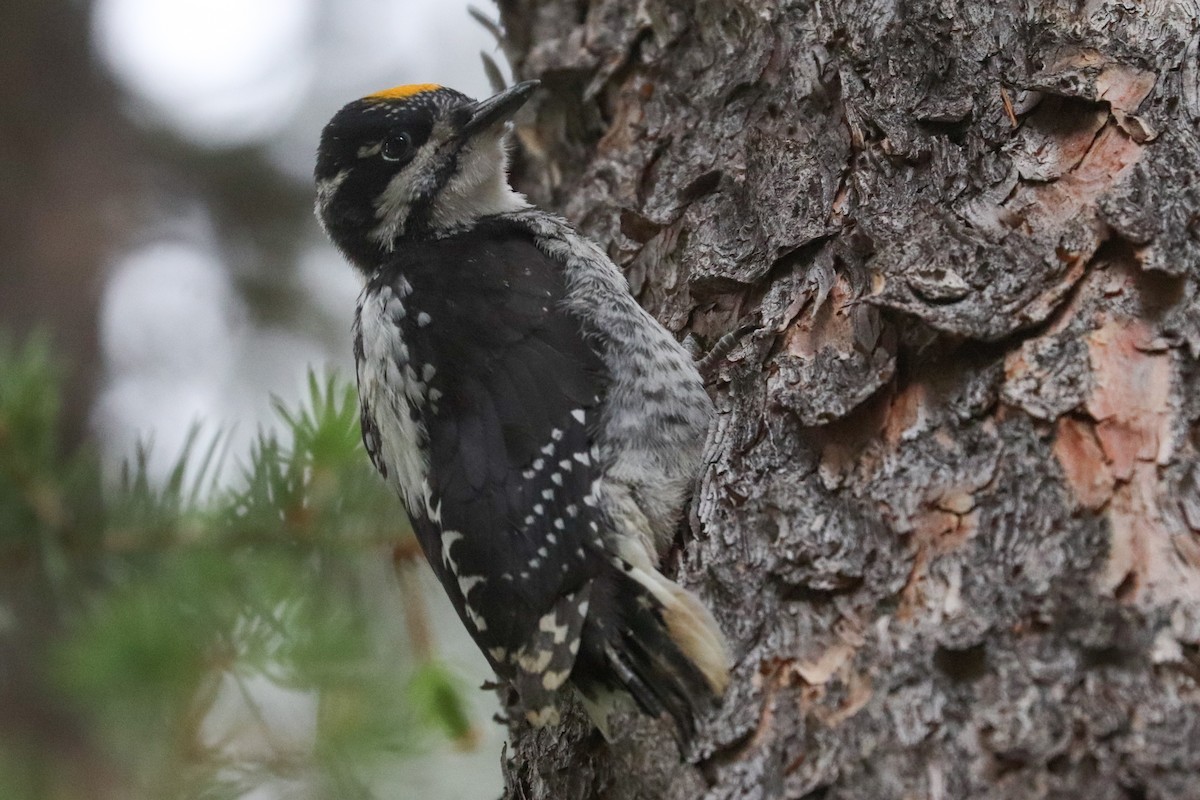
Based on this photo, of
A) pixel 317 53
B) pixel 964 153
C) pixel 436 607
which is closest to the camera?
pixel 964 153

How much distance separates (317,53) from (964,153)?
6.70 meters

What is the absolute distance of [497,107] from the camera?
121 inches

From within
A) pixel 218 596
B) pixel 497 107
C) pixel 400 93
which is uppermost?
pixel 400 93

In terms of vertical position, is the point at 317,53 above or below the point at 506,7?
above

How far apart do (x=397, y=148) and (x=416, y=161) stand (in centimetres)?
7

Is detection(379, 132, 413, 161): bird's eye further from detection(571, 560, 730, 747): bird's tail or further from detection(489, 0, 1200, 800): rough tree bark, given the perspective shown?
detection(571, 560, 730, 747): bird's tail

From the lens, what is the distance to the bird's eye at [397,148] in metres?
3.18

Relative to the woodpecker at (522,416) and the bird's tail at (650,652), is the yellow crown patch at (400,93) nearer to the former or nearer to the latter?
the woodpecker at (522,416)

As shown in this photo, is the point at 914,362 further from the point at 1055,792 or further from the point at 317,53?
the point at 317,53

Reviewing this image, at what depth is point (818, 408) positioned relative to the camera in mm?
2057

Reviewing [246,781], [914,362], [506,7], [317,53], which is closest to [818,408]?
[914,362]

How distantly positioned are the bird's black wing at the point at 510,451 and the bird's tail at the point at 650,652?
57mm

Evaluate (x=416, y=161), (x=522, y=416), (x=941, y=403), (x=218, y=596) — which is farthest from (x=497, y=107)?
(x=941, y=403)

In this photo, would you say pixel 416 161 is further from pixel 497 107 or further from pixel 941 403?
pixel 941 403
